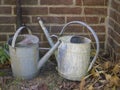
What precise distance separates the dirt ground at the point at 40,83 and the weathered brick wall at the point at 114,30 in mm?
499

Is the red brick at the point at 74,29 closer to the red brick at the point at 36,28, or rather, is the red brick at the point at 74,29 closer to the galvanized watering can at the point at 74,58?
the red brick at the point at 36,28

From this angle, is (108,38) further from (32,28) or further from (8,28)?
(8,28)

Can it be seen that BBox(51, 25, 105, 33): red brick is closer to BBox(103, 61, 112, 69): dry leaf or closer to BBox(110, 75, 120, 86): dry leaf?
BBox(103, 61, 112, 69): dry leaf

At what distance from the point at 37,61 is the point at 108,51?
30.5 inches

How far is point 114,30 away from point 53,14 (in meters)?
0.57

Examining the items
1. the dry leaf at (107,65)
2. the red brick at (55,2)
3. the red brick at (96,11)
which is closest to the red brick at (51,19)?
the red brick at (55,2)

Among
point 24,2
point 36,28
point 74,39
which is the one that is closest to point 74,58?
point 74,39

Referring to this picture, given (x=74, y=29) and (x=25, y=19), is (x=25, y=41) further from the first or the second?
(x=74, y=29)

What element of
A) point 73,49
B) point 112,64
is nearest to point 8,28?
point 73,49

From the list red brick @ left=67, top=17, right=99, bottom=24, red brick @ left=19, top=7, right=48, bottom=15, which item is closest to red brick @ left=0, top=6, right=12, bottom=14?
red brick @ left=19, top=7, right=48, bottom=15

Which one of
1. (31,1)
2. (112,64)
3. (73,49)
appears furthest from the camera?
(31,1)

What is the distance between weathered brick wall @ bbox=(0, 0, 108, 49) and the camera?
2945mm

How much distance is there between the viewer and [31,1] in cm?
294

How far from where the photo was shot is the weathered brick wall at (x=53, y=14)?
295 centimetres
